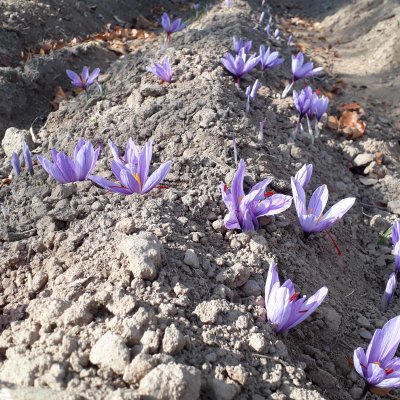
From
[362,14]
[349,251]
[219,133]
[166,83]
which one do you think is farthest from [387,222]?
[362,14]

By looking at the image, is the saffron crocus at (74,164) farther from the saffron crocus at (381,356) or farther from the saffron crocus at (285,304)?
the saffron crocus at (381,356)

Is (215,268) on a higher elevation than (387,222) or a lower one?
higher

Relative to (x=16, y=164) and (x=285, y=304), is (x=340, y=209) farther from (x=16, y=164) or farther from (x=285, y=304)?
(x=16, y=164)

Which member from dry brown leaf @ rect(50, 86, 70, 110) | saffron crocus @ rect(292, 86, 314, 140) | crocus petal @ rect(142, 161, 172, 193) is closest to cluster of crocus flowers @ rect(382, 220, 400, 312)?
crocus petal @ rect(142, 161, 172, 193)

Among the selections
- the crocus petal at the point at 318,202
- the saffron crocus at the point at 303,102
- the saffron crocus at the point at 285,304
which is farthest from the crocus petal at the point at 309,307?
the saffron crocus at the point at 303,102

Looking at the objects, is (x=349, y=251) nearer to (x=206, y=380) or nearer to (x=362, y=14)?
(x=206, y=380)

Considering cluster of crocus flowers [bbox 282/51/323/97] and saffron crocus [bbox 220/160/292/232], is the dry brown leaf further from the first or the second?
saffron crocus [bbox 220/160/292/232]
